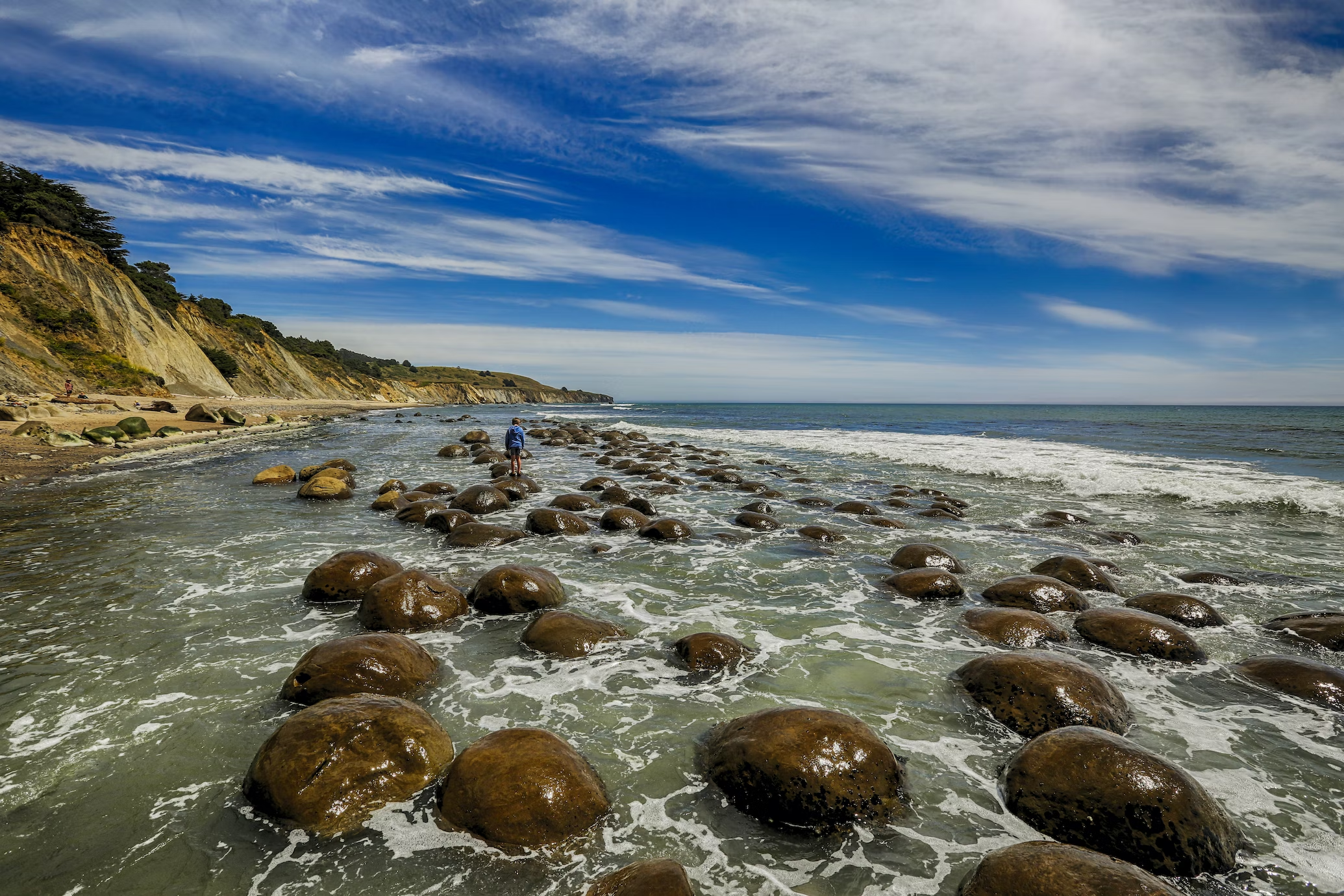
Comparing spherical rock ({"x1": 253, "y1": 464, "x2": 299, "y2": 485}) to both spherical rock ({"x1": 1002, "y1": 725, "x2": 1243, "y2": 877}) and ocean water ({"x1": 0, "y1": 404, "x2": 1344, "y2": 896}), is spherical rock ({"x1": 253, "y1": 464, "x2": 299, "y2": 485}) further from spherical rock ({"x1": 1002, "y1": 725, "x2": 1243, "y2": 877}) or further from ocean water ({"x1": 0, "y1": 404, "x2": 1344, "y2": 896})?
spherical rock ({"x1": 1002, "y1": 725, "x2": 1243, "y2": 877})

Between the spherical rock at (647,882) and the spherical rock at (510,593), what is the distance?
4083 millimetres

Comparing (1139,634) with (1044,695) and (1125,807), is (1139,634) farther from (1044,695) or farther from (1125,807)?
(1125,807)

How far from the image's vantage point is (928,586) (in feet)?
25.0

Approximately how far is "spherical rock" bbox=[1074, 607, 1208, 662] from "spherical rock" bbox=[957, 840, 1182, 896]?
147 inches

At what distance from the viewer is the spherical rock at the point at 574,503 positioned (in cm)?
1255

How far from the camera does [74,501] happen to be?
11938mm

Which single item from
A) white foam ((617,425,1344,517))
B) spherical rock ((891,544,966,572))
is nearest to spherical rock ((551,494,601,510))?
spherical rock ((891,544,966,572))

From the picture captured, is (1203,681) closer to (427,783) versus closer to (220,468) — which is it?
(427,783)

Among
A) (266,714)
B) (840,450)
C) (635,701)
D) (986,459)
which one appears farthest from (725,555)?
(840,450)

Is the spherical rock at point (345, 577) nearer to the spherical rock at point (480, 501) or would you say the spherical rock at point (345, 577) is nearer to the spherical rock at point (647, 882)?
the spherical rock at point (480, 501)

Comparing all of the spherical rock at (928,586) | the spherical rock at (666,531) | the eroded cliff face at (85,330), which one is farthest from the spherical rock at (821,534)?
the eroded cliff face at (85,330)

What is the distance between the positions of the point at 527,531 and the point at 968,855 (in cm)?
859

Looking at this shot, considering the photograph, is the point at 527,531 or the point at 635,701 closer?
the point at 635,701

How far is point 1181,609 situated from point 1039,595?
150 centimetres
